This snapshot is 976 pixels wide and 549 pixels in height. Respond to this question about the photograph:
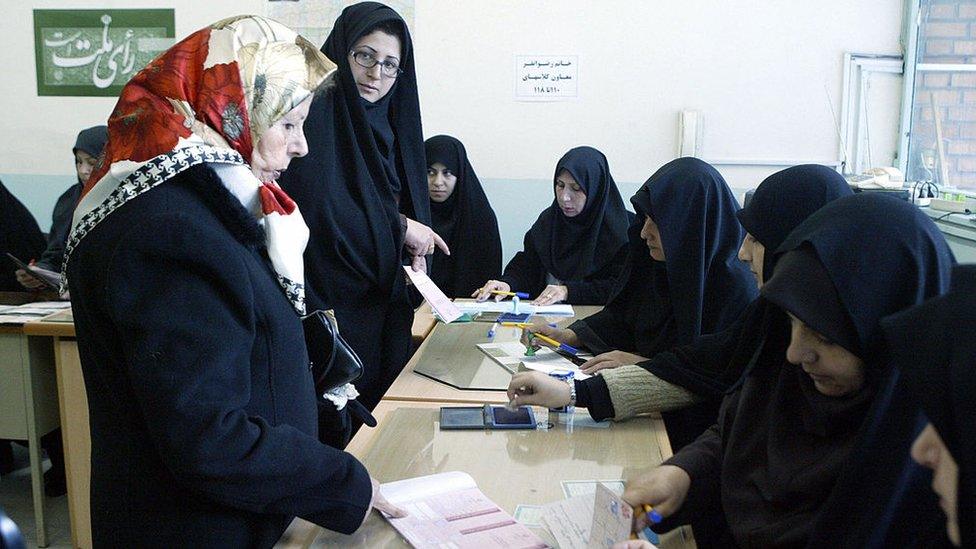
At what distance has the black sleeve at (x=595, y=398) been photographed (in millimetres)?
1812

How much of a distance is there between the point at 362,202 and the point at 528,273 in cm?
161

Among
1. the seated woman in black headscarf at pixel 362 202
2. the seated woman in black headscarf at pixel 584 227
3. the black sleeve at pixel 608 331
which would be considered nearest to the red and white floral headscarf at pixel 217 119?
the seated woman in black headscarf at pixel 362 202

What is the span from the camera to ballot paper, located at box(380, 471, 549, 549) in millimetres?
1261

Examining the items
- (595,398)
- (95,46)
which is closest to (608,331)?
(595,398)

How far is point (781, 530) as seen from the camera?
1226 mm

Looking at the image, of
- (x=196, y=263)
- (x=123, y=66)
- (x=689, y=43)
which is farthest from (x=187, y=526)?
(x=123, y=66)

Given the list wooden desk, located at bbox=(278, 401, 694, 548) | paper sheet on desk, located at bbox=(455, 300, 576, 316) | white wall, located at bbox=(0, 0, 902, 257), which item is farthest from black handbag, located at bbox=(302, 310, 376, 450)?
white wall, located at bbox=(0, 0, 902, 257)

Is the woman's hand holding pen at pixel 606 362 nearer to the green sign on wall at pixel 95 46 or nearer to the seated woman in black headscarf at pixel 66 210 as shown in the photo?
the seated woman in black headscarf at pixel 66 210

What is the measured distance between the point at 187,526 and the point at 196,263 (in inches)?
15.2

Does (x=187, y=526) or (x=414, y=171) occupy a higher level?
(x=414, y=171)

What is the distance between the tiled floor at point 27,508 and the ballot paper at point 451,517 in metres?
2.11

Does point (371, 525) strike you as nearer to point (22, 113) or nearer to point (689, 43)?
point (689, 43)

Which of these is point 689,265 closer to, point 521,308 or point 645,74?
point 521,308

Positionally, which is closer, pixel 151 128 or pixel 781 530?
pixel 151 128
